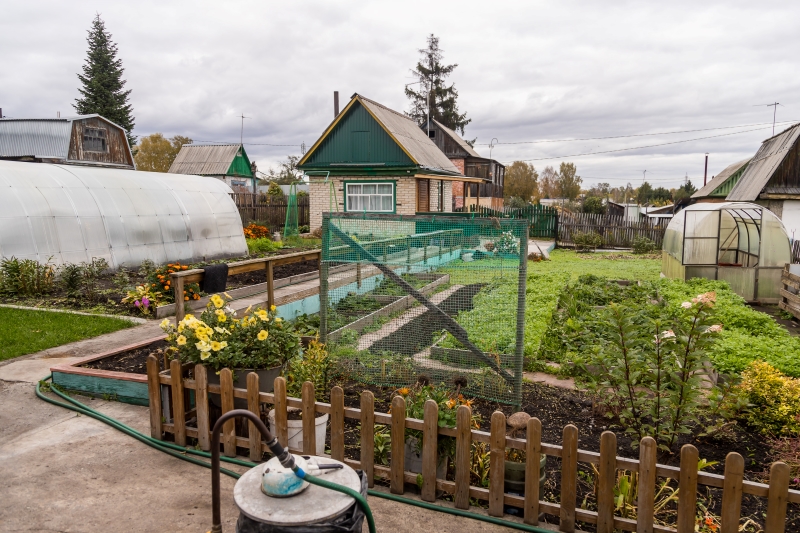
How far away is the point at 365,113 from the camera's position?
23109 mm

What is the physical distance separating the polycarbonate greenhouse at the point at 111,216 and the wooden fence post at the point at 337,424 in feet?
33.0

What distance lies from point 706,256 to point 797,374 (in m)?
8.40

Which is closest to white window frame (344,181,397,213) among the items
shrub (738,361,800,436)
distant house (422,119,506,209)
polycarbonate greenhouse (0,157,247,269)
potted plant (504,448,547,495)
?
polycarbonate greenhouse (0,157,247,269)

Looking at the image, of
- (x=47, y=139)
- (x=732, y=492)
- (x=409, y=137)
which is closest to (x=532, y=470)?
(x=732, y=492)

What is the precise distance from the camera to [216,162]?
154 ft

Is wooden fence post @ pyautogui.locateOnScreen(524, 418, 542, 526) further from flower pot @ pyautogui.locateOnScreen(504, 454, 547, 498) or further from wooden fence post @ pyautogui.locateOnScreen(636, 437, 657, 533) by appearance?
wooden fence post @ pyautogui.locateOnScreen(636, 437, 657, 533)

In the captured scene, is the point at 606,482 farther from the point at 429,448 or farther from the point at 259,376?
the point at 259,376

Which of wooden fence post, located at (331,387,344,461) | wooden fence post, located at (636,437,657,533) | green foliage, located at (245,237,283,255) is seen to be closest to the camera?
wooden fence post, located at (636,437,657,533)

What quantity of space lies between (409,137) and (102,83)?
28.1 metres

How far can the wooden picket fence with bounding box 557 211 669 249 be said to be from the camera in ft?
83.4

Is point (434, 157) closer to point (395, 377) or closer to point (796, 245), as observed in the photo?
point (796, 245)

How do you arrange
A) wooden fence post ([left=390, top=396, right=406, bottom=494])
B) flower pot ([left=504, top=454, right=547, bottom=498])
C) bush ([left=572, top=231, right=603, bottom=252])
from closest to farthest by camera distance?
flower pot ([left=504, top=454, right=547, bottom=498]) < wooden fence post ([left=390, top=396, right=406, bottom=494]) < bush ([left=572, top=231, right=603, bottom=252])

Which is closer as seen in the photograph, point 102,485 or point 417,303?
point 102,485

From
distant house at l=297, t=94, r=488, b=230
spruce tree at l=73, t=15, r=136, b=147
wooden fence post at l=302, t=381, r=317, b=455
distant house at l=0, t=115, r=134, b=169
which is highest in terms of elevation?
spruce tree at l=73, t=15, r=136, b=147
